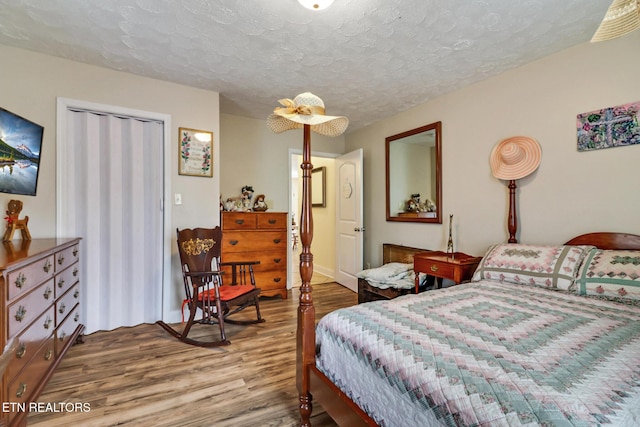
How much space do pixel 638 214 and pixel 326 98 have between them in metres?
2.78

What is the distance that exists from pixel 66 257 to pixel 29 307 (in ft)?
2.49

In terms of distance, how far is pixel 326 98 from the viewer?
333 centimetres

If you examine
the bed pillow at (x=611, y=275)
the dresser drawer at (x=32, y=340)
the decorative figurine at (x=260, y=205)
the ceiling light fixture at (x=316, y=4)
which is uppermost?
the ceiling light fixture at (x=316, y=4)

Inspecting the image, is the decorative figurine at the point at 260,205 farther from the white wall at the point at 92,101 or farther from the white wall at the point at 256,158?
the white wall at the point at 92,101

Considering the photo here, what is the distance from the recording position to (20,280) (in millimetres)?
1437

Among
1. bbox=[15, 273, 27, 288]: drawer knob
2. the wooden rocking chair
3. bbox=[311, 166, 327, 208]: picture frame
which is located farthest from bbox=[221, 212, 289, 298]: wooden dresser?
bbox=[15, 273, 27, 288]: drawer knob

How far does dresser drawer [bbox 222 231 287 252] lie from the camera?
11.5ft

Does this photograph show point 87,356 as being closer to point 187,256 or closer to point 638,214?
point 187,256

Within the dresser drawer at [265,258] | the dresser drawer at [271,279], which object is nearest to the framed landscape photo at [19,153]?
the dresser drawer at [265,258]

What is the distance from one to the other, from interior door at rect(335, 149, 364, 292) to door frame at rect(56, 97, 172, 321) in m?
2.39

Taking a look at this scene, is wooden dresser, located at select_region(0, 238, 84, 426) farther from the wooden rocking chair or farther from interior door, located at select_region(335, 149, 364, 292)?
interior door, located at select_region(335, 149, 364, 292)

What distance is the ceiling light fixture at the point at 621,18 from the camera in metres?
1.01

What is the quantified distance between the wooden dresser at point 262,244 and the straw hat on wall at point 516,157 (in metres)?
2.42

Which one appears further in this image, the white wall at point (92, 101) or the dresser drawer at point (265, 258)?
the dresser drawer at point (265, 258)
